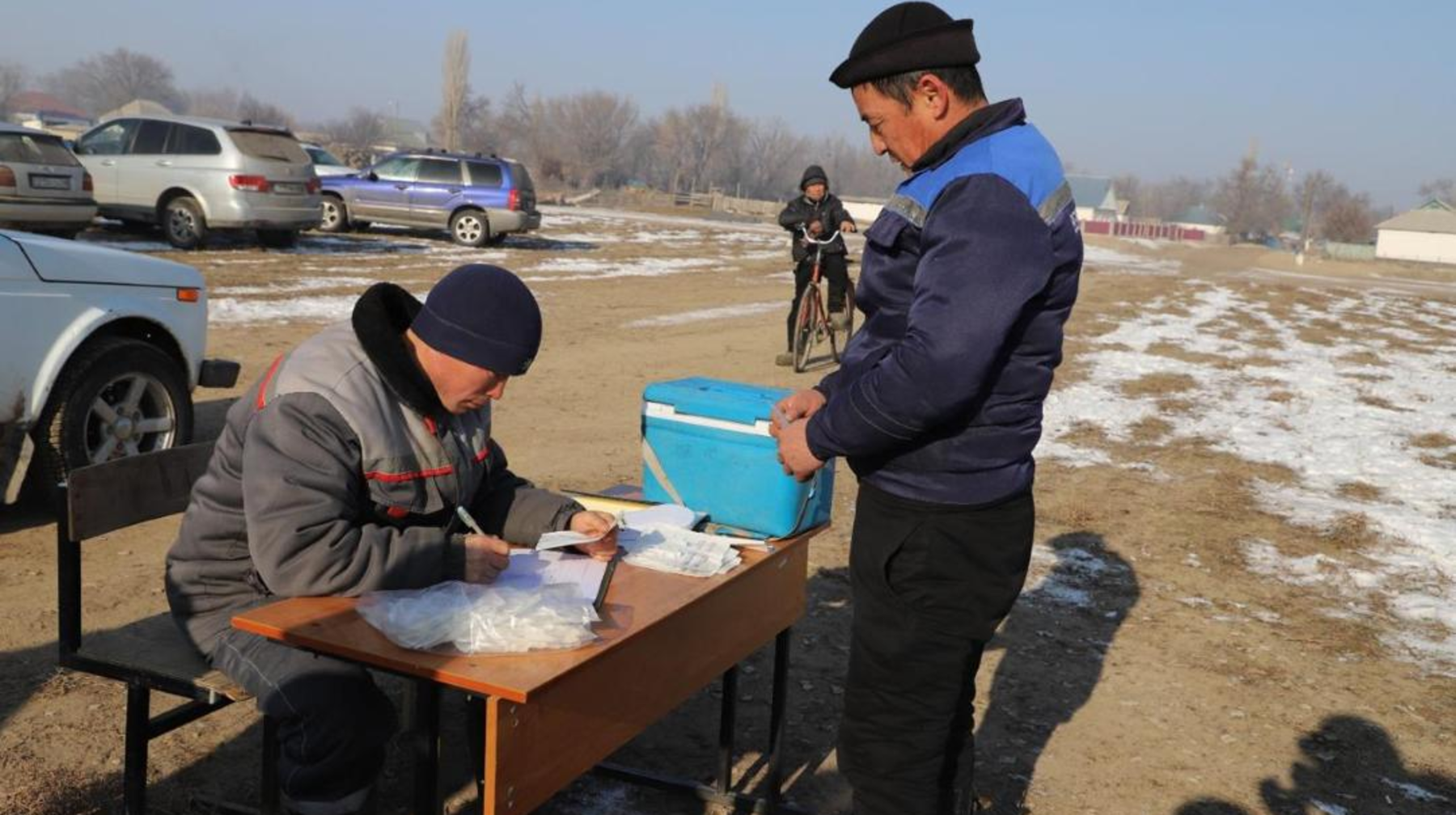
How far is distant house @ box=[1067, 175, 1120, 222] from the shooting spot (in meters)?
128

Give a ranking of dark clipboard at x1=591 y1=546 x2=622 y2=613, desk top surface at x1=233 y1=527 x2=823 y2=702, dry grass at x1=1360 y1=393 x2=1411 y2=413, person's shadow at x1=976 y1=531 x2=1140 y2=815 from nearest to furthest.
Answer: desk top surface at x1=233 y1=527 x2=823 y2=702, dark clipboard at x1=591 y1=546 x2=622 y2=613, person's shadow at x1=976 y1=531 x2=1140 y2=815, dry grass at x1=1360 y1=393 x2=1411 y2=413

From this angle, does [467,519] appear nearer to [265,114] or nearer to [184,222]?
[184,222]

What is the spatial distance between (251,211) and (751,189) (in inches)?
4161

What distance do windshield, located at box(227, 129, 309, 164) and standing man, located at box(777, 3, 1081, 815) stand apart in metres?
16.8

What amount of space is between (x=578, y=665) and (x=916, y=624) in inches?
29.3

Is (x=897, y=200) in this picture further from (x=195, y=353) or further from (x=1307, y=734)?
(x=195, y=353)

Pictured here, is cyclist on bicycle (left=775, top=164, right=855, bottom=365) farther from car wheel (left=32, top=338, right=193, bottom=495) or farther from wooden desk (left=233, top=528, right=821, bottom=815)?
wooden desk (left=233, top=528, right=821, bottom=815)

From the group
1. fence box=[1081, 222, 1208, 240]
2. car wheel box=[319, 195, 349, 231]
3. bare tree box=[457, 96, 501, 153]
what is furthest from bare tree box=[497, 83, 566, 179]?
car wheel box=[319, 195, 349, 231]

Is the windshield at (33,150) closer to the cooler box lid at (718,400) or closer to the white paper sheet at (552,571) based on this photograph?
the cooler box lid at (718,400)

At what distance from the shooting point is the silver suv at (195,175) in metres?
17.6

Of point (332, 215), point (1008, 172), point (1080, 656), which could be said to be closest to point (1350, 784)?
point (1080, 656)

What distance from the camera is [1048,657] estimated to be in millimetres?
5367

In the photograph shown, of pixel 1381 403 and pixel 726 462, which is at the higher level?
pixel 726 462

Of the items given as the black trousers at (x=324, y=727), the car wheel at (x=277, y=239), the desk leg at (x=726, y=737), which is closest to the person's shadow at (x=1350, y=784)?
the desk leg at (x=726, y=737)
